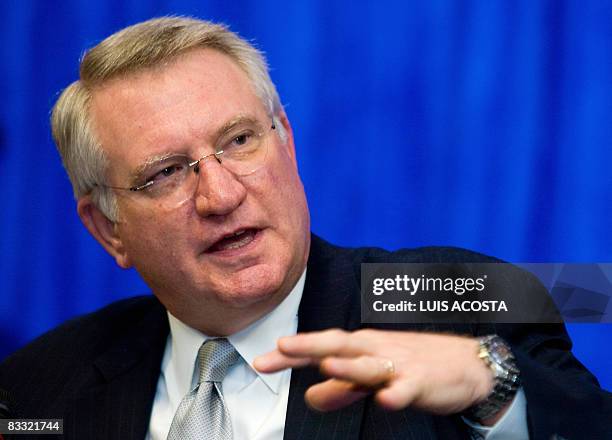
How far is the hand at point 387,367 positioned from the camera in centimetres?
129

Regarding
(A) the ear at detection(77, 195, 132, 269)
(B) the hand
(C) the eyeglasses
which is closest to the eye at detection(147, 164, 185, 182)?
(C) the eyeglasses

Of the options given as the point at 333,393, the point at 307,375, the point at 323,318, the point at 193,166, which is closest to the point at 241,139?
the point at 193,166

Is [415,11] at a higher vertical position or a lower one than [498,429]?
higher

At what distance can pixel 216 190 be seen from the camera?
1.82 metres

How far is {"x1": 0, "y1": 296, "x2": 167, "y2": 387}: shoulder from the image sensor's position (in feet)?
7.17

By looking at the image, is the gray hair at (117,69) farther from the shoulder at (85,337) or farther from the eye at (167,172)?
the shoulder at (85,337)

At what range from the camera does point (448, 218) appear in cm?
242

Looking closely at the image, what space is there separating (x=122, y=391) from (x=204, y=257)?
413mm

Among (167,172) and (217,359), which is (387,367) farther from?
(167,172)

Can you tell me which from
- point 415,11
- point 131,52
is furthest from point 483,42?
point 131,52

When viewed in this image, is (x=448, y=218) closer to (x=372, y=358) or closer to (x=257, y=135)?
(x=257, y=135)

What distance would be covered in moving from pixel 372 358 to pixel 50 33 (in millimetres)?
1956

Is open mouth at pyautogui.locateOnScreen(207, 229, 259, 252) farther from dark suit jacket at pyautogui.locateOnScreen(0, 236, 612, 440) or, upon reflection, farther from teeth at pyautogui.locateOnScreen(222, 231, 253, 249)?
dark suit jacket at pyautogui.locateOnScreen(0, 236, 612, 440)

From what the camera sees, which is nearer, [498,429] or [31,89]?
[498,429]
